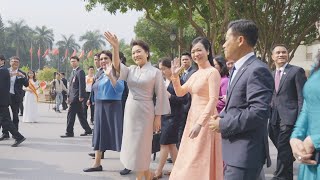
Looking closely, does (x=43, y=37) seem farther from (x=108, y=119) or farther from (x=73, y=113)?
(x=108, y=119)

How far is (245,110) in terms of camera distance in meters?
2.70

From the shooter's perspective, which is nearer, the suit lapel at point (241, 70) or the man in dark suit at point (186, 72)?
the suit lapel at point (241, 70)

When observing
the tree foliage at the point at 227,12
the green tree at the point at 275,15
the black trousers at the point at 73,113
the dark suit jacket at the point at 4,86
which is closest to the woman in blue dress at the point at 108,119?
the dark suit jacket at the point at 4,86

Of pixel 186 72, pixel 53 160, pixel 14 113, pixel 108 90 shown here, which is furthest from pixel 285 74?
pixel 14 113

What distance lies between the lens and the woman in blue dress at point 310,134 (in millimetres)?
2346

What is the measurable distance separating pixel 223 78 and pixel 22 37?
8507 cm

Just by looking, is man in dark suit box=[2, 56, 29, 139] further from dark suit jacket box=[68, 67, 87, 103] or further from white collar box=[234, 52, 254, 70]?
white collar box=[234, 52, 254, 70]

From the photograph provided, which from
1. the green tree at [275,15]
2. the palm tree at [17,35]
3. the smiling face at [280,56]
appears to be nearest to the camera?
the smiling face at [280,56]

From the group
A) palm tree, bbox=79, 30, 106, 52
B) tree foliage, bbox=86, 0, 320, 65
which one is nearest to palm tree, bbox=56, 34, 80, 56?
palm tree, bbox=79, 30, 106, 52

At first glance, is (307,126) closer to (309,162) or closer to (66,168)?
(309,162)

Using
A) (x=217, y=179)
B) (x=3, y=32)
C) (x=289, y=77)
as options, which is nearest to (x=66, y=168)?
(x=217, y=179)

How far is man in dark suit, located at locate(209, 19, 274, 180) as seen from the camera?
267 cm

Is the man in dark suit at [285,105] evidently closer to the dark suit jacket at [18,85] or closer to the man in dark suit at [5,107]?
the man in dark suit at [5,107]

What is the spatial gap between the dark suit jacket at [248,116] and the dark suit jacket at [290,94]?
2.18m
